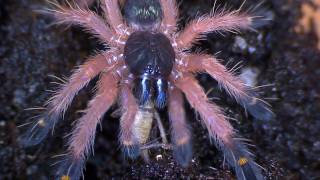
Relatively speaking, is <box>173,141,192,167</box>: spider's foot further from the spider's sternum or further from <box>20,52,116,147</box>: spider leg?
<box>20,52,116,147</box>: spider leg

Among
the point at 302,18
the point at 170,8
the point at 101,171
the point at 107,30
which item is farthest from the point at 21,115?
the point at 302,18

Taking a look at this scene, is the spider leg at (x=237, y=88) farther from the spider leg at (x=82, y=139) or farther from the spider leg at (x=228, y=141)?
the spider leg at (x=82, y=139)

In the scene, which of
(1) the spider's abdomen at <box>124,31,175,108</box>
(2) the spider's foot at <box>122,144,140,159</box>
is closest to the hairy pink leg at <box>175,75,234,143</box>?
(1) the spider's abdomen at <box>124,31,175,108</box>

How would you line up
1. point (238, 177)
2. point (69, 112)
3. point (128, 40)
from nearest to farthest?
point (238, 177)
point (128, 40)
point (69, 112)

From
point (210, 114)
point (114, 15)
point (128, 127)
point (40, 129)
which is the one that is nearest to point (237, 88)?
point (210, 114)

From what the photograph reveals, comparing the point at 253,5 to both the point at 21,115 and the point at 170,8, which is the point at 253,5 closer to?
the point at 170,8

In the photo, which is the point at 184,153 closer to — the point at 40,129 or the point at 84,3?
the point at 40,129
